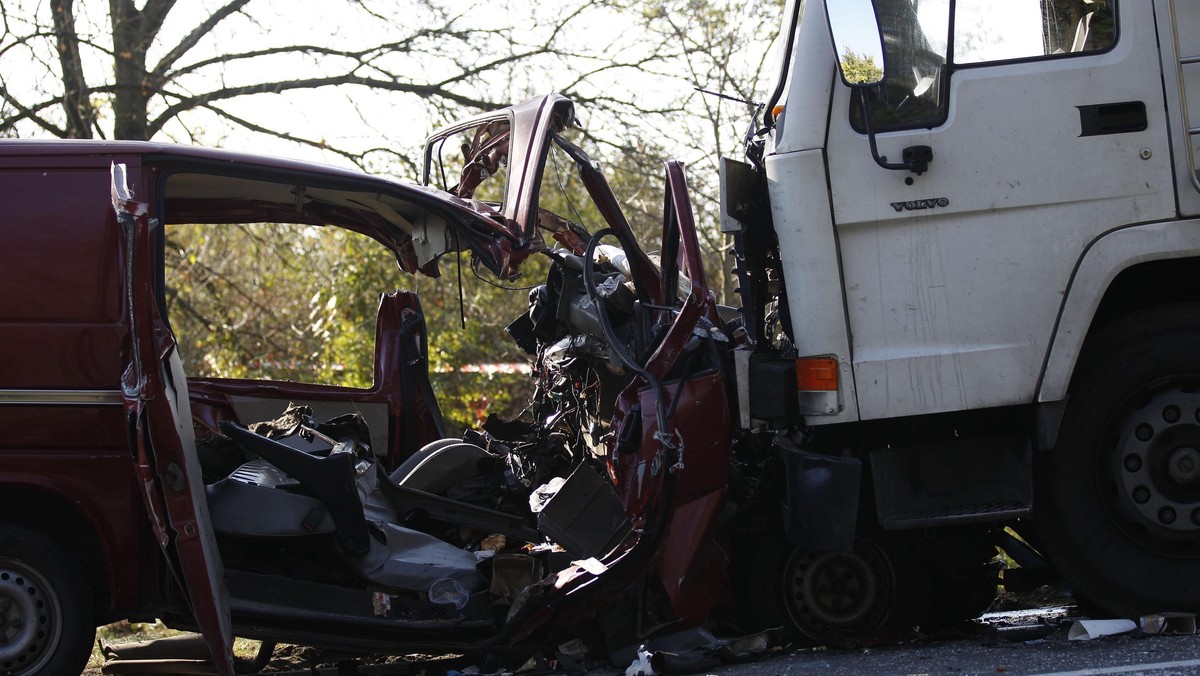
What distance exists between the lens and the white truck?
4.26 m

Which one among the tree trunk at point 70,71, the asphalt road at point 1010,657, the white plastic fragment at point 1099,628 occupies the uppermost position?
the tree trunk at point 70,71

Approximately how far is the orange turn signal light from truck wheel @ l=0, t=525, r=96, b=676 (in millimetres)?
2836

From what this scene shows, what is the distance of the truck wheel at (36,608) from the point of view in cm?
415

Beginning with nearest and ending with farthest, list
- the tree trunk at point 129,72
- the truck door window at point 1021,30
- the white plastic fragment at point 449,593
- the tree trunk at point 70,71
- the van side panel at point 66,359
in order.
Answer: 1. the van side panel at point 66,359
2. the truck door window at point 1021,30
3. the white plastic fragment at point 449,593
4. the tree trunk at point 70,71
5. the tree trunk at point 129,72

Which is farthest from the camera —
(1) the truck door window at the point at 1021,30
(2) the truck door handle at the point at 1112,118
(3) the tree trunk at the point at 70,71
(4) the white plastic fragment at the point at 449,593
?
(3) the tree trunk at the point at 70,71

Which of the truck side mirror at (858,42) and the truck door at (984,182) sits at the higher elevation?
the truck side mirror at (858,42)

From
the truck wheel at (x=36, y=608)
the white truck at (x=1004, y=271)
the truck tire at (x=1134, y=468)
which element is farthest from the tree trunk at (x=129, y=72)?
the truck tire at (x=1134, y=468)

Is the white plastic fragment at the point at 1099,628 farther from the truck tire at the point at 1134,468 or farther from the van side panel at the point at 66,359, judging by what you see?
the van side panel at the point at 66,359

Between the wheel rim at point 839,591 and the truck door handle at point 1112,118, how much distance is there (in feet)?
6.02

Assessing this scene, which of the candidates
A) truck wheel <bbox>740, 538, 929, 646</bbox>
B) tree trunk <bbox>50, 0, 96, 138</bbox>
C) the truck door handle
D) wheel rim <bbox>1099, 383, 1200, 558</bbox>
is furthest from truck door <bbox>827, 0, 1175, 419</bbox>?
tree trunk <bbox>50, 0, 96, 138</bbox>

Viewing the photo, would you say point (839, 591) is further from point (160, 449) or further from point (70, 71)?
point (70, 71)

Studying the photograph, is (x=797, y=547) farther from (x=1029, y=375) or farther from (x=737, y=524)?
(x=1029, y=375)

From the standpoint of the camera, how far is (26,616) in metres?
4.16

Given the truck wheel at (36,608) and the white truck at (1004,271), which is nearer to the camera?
the truck wheel at (36,608)
